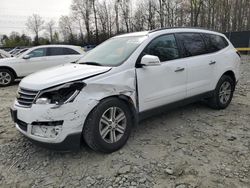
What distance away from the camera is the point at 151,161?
9.75 feet

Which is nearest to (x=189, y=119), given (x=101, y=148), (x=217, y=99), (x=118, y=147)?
(x=217, y=99)

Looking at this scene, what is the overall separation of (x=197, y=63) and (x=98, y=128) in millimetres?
2333

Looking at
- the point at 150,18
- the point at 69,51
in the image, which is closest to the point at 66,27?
the point at 150,18

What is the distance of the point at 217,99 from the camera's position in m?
4.75

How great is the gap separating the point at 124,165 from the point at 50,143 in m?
0.97

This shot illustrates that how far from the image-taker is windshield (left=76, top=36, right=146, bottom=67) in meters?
3.42

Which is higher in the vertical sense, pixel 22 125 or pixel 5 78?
pixel 5 78

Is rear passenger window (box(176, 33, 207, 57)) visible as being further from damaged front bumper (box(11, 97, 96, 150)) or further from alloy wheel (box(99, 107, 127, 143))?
damaged front bumper (box(11, 97, 96, 150))

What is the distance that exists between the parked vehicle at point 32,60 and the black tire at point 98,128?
20.6 ft

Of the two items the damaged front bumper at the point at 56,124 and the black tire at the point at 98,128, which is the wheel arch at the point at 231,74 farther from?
the damaged front bumper at the point at 56,124

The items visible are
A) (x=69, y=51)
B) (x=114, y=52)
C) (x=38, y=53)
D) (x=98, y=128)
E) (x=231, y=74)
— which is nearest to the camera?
(x=98, y=128)

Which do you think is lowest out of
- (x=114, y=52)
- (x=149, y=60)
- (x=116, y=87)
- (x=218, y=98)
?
(x=218, y=98)

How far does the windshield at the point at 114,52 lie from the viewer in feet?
11.2

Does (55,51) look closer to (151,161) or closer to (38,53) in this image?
(38,53)
